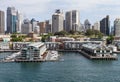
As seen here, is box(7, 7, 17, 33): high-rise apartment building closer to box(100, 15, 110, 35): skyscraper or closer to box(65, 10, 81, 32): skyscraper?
box(65, 10, 81, 32): skyscraper

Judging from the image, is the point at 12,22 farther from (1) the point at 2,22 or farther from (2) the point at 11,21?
(1) the point at 2,22

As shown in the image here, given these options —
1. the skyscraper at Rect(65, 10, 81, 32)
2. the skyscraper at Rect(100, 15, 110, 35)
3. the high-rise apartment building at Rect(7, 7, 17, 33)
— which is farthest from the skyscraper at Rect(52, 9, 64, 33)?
the high-rise apartment building at Rect(7, 7, 17, 33)

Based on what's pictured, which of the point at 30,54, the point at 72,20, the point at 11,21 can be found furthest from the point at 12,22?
the point at 30,54

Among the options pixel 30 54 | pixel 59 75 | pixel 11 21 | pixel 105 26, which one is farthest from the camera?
pixel 11 21

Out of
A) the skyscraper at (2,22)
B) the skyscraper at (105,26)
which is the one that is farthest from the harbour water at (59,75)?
the skyscraper at (2,22)

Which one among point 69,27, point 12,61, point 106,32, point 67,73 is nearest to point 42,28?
point 69,27
